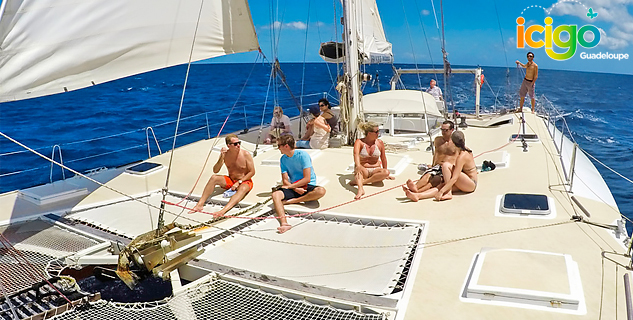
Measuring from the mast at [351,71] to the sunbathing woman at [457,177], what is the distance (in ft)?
9.68

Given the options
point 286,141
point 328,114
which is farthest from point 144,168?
point 328,114

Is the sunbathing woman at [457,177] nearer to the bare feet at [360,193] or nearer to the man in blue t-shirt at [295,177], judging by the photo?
the bare feet at [360,193]

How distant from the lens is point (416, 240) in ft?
14.9

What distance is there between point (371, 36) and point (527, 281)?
8.78m

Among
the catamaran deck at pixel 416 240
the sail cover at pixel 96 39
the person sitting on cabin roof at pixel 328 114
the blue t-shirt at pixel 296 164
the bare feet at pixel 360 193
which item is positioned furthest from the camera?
the person sitting on cabin roof at pixel 328 114

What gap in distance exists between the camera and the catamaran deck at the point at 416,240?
339 cm

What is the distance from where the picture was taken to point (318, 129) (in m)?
8.43

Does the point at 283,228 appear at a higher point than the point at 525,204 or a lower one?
lower

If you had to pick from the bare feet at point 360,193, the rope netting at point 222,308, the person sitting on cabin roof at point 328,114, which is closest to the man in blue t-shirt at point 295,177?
the bare feet at point 360,193

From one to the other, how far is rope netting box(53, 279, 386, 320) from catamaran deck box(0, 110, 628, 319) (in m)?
0.16

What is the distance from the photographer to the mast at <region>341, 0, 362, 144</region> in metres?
8.02

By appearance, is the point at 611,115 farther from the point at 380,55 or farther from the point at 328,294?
the point at 328,294

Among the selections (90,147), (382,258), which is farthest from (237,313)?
(90,147)

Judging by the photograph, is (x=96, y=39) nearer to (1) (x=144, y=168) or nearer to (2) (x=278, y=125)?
(1) (x=144, y=168)
